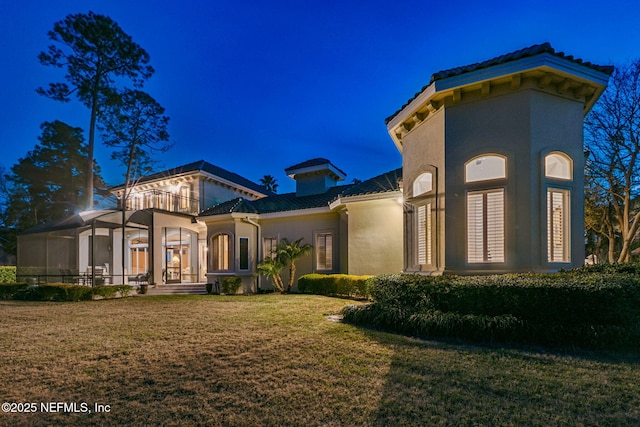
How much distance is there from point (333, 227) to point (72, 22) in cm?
2397

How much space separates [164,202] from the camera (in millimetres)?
24078

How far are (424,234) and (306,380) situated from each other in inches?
229

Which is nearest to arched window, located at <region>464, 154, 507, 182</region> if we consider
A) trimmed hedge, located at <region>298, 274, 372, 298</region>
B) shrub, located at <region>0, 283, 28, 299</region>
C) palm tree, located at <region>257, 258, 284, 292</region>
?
trimmed hedge, located at <region>298, 274, 372, 298</region>

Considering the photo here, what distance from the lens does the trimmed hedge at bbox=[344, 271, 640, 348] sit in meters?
5.38

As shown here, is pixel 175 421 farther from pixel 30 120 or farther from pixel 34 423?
pixel 30 120

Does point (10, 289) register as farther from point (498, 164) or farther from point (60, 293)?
point (498, 164)

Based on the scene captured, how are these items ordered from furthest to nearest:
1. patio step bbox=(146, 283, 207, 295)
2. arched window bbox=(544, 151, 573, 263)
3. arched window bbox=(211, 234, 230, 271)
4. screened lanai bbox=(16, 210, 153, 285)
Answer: screened lanai bbox=(16, 210, 153, 285) → arched window bbox=(211, 234, 230, 271) → patio step bbox=(146, 283, 207, 295) → arched window bbox=(544, 151, 573, 263)

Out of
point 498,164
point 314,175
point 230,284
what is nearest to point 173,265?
point 230,284

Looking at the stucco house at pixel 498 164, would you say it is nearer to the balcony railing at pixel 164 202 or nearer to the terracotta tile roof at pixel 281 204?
the terracotta tile roof at pixel 281 204

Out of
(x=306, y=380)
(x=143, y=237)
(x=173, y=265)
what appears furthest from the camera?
(x=143, y=237)

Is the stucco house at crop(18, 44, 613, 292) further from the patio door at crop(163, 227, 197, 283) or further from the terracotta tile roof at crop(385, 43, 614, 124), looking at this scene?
the patio door at crop(163, 227, 197, 283)

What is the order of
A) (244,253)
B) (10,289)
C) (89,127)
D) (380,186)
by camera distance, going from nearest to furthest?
1. (380,186)
2. (10,289)
3. (244,253)
4. (89,127)

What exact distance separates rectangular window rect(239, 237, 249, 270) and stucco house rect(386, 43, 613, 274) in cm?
1061

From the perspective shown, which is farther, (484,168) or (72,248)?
(72,248)
